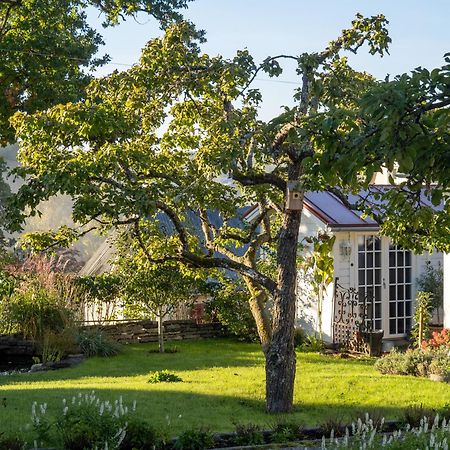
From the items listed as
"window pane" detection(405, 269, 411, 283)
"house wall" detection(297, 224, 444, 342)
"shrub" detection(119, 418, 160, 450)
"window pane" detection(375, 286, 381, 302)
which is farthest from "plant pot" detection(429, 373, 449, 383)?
"shrub" detection(119, 418, 160, 450)

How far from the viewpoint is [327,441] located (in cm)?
797

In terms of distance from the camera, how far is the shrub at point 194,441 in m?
7.56

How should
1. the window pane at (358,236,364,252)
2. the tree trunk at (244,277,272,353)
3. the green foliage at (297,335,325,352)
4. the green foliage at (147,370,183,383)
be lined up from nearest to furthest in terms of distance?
the tree trunk at (244,277,272,353), the green foliage at (147,370,183,383), the green foliage at (297,335,325,352), the window pane at (358,236,364,252)

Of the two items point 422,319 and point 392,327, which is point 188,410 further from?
point 392,327

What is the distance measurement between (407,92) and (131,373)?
10327 mm

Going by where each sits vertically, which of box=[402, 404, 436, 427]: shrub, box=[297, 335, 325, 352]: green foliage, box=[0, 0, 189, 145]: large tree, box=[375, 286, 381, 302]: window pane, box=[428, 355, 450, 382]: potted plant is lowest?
box=[402, 404, 436, 427]: shrub

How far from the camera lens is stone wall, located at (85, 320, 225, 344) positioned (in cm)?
1833

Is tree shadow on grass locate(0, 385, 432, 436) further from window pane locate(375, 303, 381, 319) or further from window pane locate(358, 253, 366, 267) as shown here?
window pane locate(375, 303, 381, 319)

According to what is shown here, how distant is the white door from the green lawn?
8.53 ft

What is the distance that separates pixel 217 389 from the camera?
11281 mm

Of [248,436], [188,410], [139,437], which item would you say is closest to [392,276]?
[188,410]

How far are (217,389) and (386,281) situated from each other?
8.13 meters

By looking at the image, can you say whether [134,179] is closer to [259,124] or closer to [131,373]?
[259,124]

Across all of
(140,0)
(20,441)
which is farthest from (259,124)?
(140,0)
